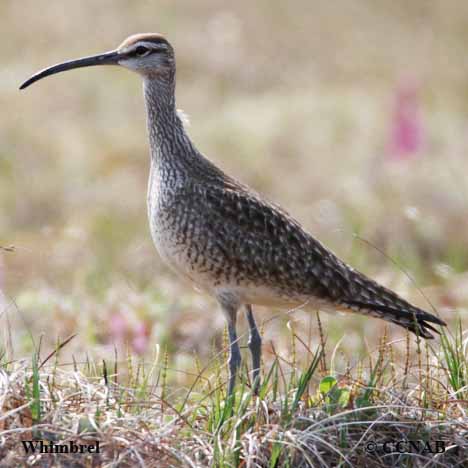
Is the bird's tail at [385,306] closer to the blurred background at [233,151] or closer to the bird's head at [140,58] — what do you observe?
the blurred background at [233,151]

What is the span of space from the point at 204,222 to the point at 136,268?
187 inches

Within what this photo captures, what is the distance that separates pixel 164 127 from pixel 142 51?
46cm

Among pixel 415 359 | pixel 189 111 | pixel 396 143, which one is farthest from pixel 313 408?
pixel 189 111

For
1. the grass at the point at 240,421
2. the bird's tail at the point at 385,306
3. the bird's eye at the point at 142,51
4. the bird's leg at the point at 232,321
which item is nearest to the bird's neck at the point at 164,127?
the bird's eye at the point at 142,51

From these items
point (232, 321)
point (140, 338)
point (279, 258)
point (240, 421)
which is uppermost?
point (279, 258)

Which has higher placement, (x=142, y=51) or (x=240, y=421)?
(x=142, y=51)

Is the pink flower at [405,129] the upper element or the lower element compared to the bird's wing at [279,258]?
upper

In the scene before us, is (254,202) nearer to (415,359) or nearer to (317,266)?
(317,266)

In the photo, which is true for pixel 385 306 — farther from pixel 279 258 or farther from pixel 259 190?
pixel 259 190

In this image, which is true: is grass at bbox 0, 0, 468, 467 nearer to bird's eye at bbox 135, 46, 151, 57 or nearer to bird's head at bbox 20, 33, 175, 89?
bird's head at bbox 20, 33, 175, 89

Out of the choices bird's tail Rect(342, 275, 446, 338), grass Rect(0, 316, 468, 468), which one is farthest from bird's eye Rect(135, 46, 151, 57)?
grass Rect(0, 316, 468, 468)

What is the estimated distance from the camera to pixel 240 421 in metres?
5.02

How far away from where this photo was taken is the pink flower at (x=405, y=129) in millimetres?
12875

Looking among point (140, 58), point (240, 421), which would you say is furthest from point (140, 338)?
point (240, 421)
